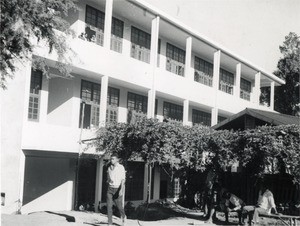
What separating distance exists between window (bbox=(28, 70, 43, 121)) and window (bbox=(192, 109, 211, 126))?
451 inches

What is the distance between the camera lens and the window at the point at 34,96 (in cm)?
1594

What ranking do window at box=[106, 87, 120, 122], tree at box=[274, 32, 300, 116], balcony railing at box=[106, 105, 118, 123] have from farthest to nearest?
tree at box=[274, 32, 300, 116], window at box=[106, 87, 120, 122], balcony railing at box=[106, 105, 118, 123]

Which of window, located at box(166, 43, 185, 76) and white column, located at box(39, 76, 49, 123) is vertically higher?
window, located at box(166, 43, 185, 76)

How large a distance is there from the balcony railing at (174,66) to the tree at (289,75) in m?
12.4

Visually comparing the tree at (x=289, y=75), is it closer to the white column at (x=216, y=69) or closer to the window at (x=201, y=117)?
the window at (x=201, y=117)

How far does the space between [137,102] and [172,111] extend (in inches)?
130

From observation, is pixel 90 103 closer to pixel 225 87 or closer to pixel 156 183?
pixel 156 183

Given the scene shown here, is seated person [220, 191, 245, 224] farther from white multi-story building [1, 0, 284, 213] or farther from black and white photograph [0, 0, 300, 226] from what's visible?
white multi-story building [1, 0, 284, 213]

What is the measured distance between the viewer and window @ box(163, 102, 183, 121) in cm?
2327

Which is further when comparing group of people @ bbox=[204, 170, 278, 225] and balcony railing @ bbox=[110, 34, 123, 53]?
balcony railing @ bbox=[110, 34, 123, 53]

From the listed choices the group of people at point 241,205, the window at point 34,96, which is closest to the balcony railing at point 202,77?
the window at point 34,96

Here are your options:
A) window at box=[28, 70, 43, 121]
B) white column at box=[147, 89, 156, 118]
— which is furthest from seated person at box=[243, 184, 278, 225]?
window at box=[28, 70, 43, 121]

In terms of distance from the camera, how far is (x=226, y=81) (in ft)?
94.3

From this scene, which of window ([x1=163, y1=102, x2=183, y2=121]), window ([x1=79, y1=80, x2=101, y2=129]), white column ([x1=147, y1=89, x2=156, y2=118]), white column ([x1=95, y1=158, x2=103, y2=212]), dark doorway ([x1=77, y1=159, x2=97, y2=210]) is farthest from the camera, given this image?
window ([x1=163, y1=102, x2=183, y2=121])
